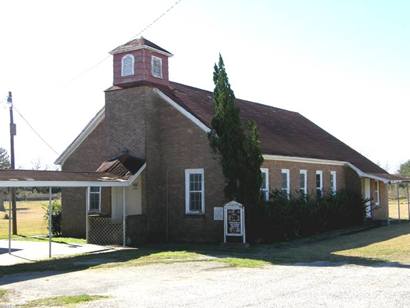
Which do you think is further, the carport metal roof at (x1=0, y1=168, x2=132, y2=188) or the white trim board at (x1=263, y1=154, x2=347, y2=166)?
the white trim board at (x1=263, y1=154, x2=347, y2=166)

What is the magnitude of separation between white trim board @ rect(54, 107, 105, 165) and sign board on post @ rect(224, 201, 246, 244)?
9.25 metres

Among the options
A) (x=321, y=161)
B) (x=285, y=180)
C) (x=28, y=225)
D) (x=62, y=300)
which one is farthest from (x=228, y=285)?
(x=28, y=225)

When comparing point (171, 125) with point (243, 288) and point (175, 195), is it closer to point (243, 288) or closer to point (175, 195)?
point (175, 195)

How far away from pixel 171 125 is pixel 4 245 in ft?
28.0

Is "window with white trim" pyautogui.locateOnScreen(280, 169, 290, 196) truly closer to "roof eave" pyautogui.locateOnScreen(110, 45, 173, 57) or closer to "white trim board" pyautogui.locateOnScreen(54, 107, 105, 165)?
"roof eave" pyautogui.locateOnScreen(110, 45, 173, 57)

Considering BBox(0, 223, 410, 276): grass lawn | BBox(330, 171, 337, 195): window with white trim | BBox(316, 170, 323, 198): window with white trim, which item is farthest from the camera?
BBox(330, 171, 337, 195): window with white trim

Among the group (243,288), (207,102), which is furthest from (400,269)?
(207,102)

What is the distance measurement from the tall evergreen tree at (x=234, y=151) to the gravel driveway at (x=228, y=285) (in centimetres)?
552

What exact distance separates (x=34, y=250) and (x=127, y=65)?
8.71 meters

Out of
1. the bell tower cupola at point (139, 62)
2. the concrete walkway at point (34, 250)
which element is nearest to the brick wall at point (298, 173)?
the bell tower cupola at point (139, 62)

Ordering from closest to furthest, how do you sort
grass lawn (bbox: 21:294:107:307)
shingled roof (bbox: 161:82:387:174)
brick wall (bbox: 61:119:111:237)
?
grass lawn (bbox: 21:294:107:307) → shingled roof (bbox: 161:82:387:174) → brick wall (bbox: 61:119:111:237)

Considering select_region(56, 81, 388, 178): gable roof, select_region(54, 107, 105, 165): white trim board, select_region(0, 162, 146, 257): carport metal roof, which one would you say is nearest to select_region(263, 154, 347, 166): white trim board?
select_region(56, 81, 388, 178): gable roof

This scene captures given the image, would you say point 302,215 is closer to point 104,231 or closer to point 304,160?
point 304,160

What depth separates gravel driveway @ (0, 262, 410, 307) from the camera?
10391 mm
